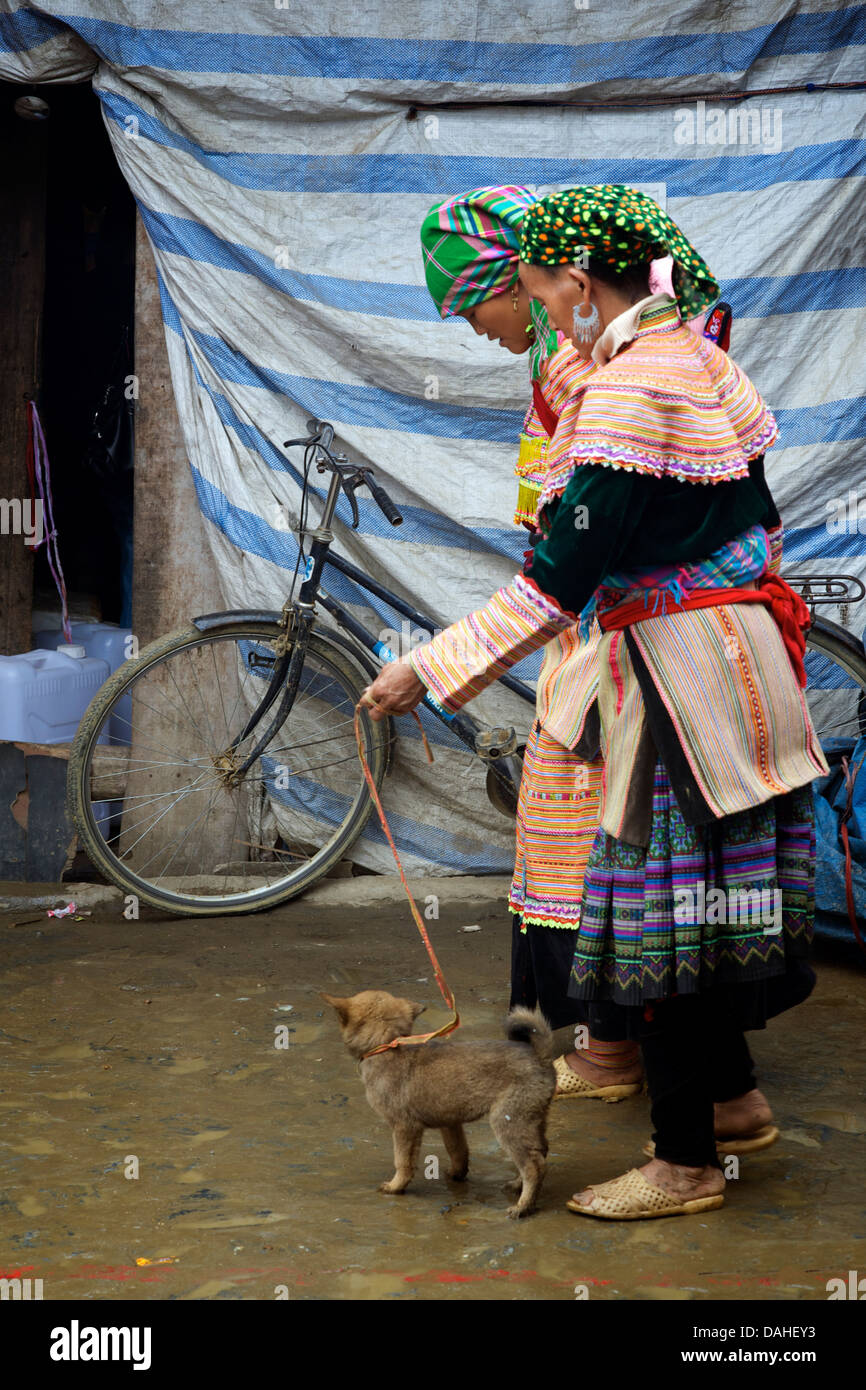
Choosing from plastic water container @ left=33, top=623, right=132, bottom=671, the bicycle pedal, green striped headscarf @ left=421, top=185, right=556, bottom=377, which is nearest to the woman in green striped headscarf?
green striped headscarf @ left=421, top=185, right=556, bottom=377

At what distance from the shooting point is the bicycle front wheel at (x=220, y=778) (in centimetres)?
452

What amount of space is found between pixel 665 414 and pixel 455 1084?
4.30 feet

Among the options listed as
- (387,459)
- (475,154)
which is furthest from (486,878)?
(475,154)

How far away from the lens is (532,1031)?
2586 millimetres

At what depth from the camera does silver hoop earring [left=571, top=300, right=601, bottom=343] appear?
231 cm

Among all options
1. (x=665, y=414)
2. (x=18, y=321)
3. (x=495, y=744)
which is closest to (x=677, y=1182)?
(x=665, y=414)

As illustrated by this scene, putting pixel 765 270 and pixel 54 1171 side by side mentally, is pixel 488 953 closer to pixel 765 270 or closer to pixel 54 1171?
pixel 54 1171

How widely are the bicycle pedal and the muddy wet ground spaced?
63cm

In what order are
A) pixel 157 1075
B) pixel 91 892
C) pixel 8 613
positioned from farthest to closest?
pixel 8 613 → pixel 91 892 → pixel 157 1075

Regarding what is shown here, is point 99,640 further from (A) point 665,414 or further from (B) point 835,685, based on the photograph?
(A) point 665,414

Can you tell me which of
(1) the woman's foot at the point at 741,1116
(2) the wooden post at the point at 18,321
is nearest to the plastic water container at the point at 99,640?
(2) the wooden post at the point at 18,321

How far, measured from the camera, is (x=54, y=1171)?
273cm

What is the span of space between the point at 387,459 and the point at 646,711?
2423 millimetres

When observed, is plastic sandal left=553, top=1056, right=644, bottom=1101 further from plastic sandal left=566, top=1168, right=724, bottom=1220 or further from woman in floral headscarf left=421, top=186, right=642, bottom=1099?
plastic sandal left=566, top=1168, right=724, bottom=1220
